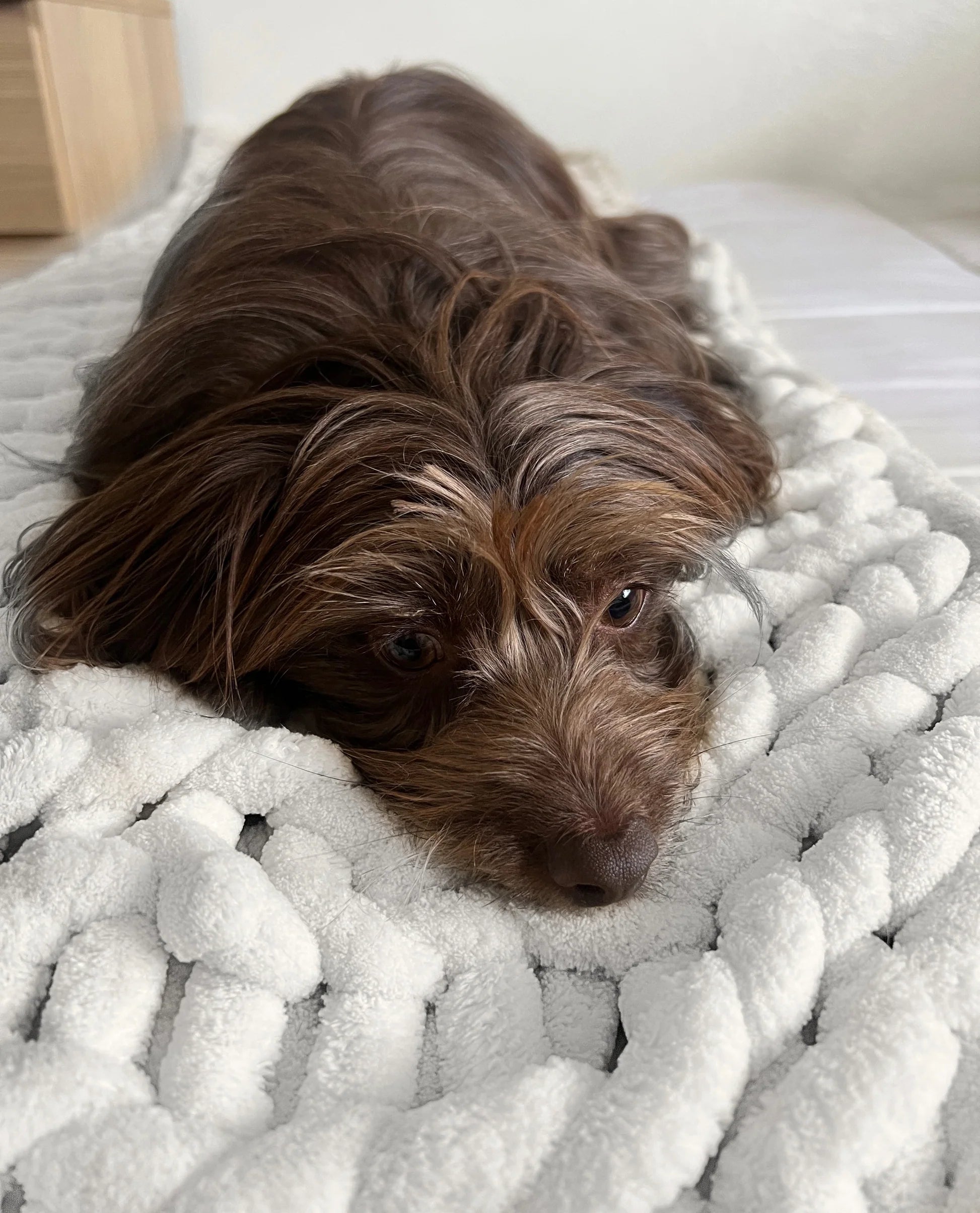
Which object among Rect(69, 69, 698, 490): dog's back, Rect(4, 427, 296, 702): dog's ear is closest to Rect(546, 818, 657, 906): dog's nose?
Rect(4, 427, 296, 702): dog's ear

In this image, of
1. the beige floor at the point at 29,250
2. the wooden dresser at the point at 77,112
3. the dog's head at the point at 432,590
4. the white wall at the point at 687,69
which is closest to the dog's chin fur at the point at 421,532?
the dog's head at the point at 432,590

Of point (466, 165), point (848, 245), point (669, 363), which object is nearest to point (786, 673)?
point (669, 363)

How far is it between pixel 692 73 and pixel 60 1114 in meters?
4.90

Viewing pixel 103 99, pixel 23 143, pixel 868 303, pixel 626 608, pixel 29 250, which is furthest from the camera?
pixel 103 99

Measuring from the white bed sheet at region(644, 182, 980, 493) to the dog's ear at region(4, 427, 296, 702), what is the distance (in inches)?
53.6

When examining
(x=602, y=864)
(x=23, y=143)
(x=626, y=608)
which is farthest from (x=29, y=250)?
(x=602, y=864)

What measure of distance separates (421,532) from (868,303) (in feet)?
6.71

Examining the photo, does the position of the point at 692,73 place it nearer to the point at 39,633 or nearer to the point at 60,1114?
the point at 39,633

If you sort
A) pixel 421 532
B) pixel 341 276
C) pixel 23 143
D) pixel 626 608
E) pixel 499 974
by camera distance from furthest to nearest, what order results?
pixel 23 143 < pixel 341 276 < pixel 626 608 < pixel 421 532 < pixel 499 974

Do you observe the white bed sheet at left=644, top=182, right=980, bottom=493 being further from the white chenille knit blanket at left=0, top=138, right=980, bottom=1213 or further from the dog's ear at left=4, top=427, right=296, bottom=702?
the dog's ear at left=4, top=427, right=296, bottom=702

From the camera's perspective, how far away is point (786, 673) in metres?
1.42

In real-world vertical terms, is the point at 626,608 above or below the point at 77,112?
below

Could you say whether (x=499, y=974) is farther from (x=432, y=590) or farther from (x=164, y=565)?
(x=164, y=565)

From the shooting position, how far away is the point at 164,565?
4.96 ft
